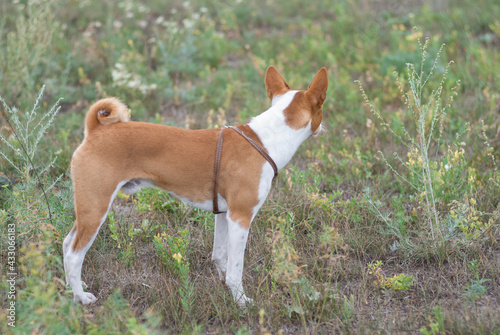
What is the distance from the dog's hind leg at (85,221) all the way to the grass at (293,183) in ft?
0.45

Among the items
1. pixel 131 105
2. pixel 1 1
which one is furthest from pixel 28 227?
pixel 1 1

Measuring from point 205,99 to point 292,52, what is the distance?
1848 millimetres

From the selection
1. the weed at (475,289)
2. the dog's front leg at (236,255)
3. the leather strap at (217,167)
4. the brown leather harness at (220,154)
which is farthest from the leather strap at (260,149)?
the weed at (475,289)

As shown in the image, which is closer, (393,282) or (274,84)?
(393,282)

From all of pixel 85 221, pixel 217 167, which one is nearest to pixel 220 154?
pixel 217 167

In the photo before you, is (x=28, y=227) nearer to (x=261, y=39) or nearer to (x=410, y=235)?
(x=410, y=235)

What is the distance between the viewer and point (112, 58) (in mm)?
7383

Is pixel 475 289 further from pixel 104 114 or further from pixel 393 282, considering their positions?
pixel 104 114

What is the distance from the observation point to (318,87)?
340 cm

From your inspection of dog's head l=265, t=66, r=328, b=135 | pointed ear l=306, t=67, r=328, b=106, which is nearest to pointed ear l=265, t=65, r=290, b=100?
dog's head l=265, t=66, r=328, b=135

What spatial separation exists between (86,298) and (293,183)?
2.16 m

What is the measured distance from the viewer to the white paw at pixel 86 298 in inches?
136

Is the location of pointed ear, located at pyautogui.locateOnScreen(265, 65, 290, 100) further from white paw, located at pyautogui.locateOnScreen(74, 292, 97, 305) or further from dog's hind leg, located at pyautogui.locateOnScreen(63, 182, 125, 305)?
white paw, located at pyautogui.locateOnScreen(74, 292, 97, 305)

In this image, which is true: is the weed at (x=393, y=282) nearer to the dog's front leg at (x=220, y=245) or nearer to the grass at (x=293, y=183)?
the grass at (x=293, y=183)
